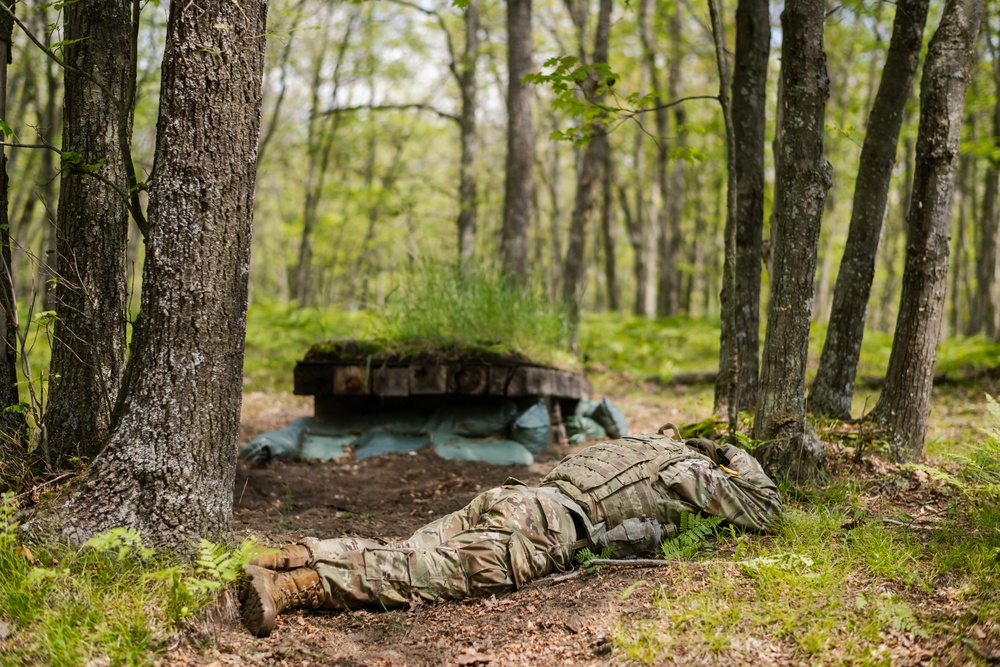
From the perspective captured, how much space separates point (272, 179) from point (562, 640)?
3058 centimetres

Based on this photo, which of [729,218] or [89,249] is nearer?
[89,249]

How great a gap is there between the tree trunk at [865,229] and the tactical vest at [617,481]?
77.0 inches

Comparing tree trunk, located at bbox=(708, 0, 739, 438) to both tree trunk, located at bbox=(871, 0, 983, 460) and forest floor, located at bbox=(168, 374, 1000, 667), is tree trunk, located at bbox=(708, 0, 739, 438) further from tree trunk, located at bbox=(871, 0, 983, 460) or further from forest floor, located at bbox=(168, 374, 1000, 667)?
tree trunk, located at bbox=(871, 0, 983, 460)

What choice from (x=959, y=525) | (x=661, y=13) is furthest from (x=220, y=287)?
(x=661, y=13)

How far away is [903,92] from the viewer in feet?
16.8

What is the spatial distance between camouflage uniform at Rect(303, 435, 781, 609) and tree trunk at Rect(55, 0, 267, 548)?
70 centimetres

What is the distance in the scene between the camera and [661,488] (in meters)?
3.74

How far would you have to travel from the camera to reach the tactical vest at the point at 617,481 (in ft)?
12.0

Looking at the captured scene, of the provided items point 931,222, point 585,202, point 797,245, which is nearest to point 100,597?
point 797,245

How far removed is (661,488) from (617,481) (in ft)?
0.86

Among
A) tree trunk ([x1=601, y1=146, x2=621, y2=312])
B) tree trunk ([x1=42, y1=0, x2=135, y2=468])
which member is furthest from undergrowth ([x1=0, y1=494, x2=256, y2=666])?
tree trunk ([x1=601, y1=146, x2=621, y2=312])

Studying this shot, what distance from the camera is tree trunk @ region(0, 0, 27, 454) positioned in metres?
3.38

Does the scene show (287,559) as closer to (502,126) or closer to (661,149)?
(661,149)

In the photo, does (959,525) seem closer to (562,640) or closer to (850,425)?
(850,425)
